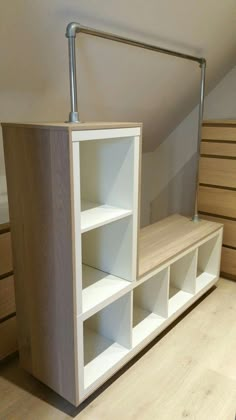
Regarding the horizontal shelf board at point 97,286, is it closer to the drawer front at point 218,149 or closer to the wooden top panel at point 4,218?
the wooden top panel at point 4,218

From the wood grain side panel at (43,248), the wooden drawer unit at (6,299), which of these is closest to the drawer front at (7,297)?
the wooden drawer unit at (6,299)

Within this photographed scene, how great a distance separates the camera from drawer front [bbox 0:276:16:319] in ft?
5.20

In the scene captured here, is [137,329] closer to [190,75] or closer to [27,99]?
[27,99]

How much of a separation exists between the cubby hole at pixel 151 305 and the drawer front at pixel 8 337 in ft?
1.98

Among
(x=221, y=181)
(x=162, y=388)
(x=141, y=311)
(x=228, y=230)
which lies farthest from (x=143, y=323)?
(x=221, y=181)

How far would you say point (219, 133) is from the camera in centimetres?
232

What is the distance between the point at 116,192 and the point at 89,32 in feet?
2.14

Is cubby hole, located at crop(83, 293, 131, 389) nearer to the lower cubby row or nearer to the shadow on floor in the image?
the lower cubby row

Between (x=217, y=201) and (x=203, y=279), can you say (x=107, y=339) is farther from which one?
(x=217, y=201)

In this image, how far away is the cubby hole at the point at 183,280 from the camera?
2.08 meters

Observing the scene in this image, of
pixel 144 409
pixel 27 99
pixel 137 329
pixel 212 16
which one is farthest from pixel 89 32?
pixel 144 409

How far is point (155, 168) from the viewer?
10.7ft

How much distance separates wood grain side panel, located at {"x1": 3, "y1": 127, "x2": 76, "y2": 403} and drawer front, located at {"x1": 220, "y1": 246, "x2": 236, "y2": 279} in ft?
5.08

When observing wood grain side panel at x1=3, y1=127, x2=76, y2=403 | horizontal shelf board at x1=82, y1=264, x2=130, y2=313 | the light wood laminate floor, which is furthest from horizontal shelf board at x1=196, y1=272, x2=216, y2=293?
wood grain side panel at x1=3, y1=127, x2=76, y2=403
